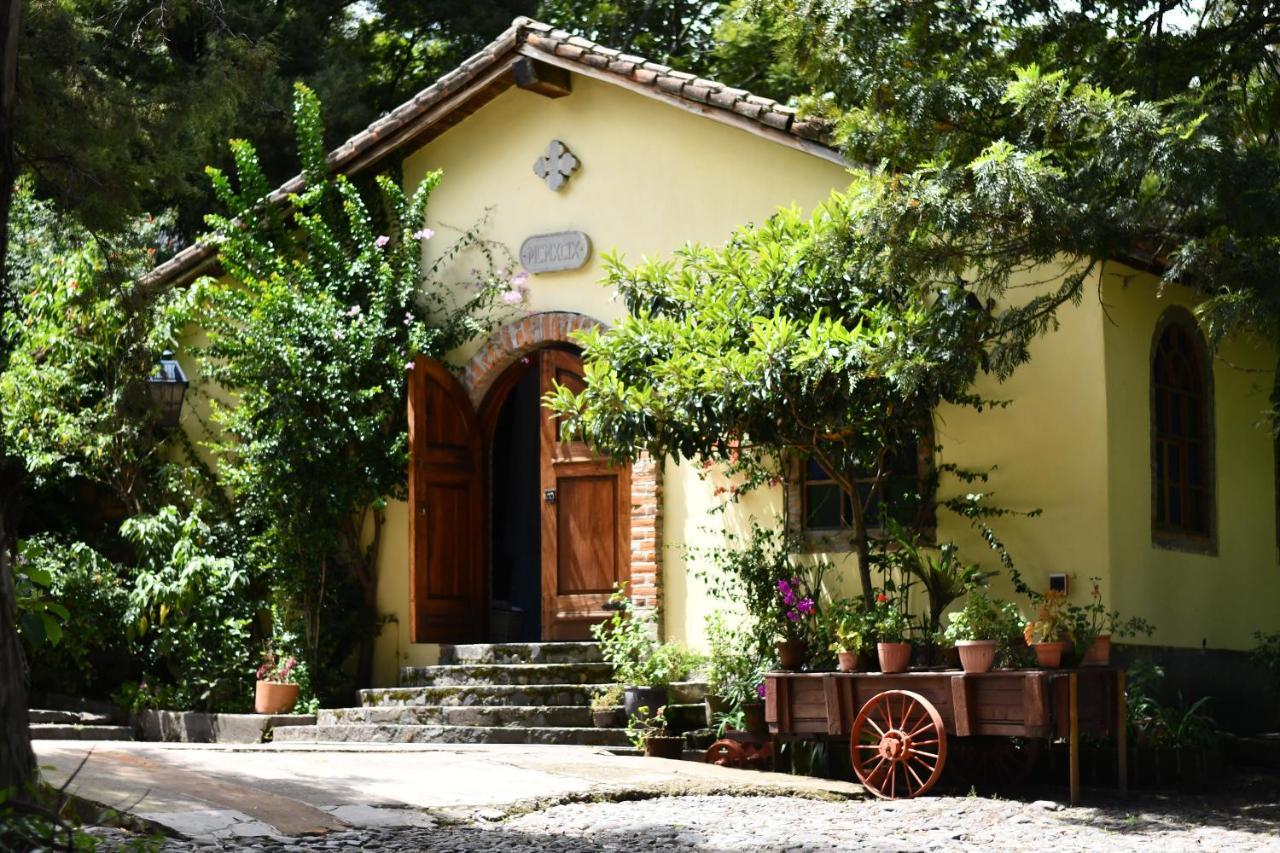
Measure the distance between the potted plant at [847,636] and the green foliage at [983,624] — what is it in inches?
22.1

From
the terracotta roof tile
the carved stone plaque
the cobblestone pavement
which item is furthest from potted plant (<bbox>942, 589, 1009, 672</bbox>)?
Answer: the carved stone plaque

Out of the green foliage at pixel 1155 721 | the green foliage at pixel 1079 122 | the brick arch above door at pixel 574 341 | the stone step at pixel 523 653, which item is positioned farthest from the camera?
the stone step at pixel 523 653

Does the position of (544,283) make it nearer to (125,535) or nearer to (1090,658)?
(125,535)

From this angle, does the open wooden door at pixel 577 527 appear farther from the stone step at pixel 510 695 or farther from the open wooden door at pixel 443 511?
the stone step at pixel 510 695

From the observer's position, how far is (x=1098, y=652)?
29.2 ft

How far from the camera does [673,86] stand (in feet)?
38.0

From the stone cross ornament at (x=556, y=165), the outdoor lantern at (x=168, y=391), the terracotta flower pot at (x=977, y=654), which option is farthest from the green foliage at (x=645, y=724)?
the outdoor lantern at (x=168, y=391)

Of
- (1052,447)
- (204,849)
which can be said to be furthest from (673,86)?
(204,849)

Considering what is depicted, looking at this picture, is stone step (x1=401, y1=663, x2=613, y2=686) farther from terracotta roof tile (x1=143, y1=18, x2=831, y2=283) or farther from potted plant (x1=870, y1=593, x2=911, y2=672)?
terracotta roof tile (x1=143, y1=18, x2=831, y2=283)

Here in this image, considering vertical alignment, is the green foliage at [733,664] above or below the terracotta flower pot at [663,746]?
above

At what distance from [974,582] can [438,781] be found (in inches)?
140

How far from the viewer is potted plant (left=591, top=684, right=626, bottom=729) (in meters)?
10.8

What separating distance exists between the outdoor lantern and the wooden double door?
7.05 ft

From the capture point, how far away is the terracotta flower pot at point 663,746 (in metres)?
10.3
